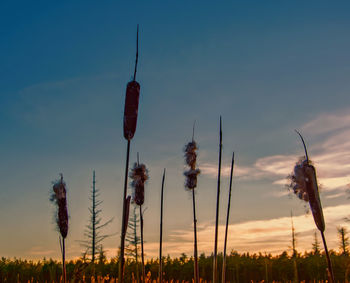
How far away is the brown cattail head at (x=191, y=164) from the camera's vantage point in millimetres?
Result: 4836

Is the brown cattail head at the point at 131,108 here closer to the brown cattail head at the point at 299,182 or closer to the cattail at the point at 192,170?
the brown cattail head at the point at 299,182

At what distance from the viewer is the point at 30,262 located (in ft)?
43.5

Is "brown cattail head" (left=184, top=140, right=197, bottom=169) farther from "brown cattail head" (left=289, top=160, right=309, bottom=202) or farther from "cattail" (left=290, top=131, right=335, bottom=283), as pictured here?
"cattail" (left=290, top=131, right=335, bottom=283)

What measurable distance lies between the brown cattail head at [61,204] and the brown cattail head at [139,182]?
692 mm

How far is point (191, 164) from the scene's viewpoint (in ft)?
17.1

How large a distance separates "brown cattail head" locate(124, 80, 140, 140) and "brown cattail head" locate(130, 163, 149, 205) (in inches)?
49.0

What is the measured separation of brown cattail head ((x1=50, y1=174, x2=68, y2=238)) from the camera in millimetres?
3058

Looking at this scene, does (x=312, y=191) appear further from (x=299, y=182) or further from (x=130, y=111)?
(x=130, y=111)

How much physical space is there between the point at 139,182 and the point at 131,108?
6.76ft

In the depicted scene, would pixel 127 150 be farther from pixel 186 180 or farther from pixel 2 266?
pixel 2 266

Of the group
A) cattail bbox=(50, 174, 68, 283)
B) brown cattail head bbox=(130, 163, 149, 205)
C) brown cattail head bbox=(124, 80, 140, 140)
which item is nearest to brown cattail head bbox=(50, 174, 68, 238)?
cattail bbox=(50, 174, 68, 283)

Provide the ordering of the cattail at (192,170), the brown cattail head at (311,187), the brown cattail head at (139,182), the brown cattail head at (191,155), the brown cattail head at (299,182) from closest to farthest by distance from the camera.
→ the brown cattail head at (311,187) → the brown cattail head at (299,182) → the brown cattail head at (139,182) → the cattail at (192,170) → the brown cattail head at (191,155)

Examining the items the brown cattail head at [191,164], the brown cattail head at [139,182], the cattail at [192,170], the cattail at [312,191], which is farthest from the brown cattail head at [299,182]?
the brown cattail head at [191,164]

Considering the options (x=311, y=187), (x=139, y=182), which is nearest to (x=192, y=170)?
(x=139, y=182)
